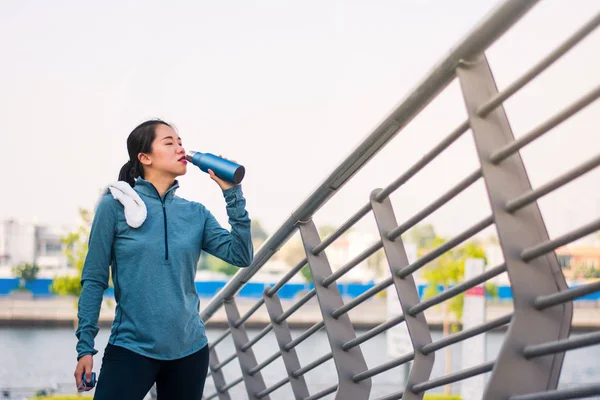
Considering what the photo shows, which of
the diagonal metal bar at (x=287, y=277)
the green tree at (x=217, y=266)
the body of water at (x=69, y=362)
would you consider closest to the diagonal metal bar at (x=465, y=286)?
the diagonal metal bar at (x=287, y=277)

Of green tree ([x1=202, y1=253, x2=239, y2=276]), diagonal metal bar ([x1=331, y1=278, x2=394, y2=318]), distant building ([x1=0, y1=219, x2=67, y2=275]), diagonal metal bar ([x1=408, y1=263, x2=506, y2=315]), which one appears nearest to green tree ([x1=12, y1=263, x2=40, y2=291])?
distant building ([x1=0, y1=219, x2=67, y2=275])

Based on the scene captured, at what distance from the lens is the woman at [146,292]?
1891mm

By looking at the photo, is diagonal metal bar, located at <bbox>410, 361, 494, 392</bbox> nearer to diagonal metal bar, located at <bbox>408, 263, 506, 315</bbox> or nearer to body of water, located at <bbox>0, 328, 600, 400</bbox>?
diagonal metal bar, located at <bbox>408, 263, 506, 315</bbox>

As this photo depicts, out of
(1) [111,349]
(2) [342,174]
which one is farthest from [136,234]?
(2) [342,174]

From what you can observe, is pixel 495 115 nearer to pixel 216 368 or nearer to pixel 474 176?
pixel 474 176

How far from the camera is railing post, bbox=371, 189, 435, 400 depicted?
5.14 ft

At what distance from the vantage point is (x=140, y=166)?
2102mm

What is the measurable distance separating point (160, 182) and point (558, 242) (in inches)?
46.9

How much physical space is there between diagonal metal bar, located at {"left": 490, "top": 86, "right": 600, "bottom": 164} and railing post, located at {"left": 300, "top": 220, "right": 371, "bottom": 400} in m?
0.81

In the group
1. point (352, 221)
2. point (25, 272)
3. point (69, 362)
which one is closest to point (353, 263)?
point (352, 221)

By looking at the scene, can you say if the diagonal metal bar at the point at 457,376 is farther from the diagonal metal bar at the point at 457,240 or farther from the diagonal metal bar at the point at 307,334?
the diagonal metal bar at the point at 307,334

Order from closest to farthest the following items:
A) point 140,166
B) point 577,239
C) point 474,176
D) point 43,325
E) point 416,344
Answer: point 577,239, point 474,176, point 416,344, point 140,166, point 43,325

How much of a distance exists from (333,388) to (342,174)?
Answer: 1.79 feet

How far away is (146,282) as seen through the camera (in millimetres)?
1911
